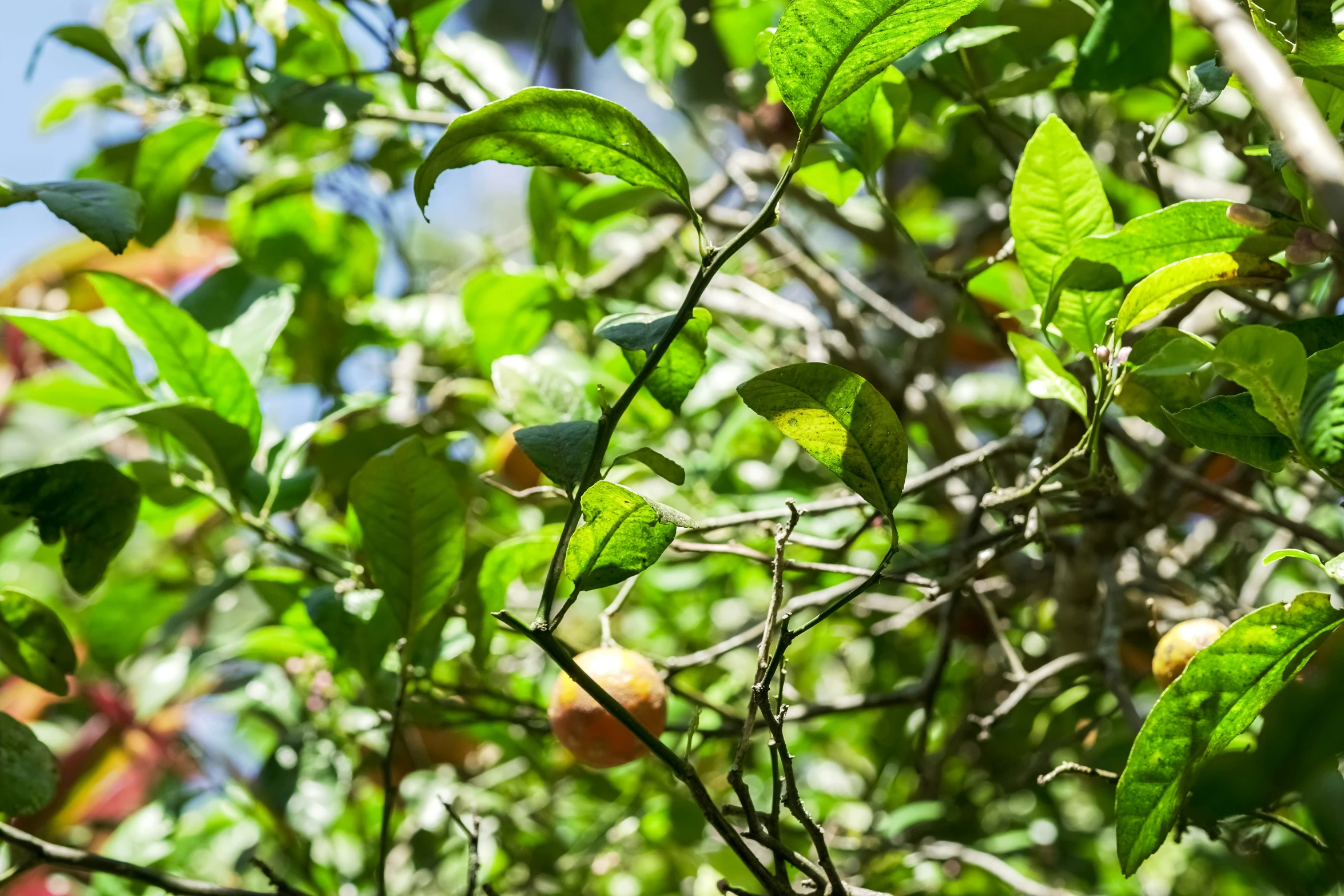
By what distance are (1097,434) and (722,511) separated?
54 centimetres

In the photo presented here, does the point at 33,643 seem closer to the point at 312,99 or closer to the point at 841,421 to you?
the point at 312,99

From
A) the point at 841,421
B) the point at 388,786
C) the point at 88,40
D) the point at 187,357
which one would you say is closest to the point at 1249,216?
the point at 841,421

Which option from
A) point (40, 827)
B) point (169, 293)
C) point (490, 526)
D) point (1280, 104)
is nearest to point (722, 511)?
point (490, 526)

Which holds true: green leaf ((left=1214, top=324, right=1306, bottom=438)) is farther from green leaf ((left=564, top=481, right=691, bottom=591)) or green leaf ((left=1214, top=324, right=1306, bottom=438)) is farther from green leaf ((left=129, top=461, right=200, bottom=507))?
green leaf ((left=129, top=461, right=200, bottom=507))

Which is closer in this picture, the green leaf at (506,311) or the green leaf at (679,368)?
the green leaf at (679,368)

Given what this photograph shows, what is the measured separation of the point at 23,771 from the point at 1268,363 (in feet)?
2.50

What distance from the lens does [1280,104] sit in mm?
280

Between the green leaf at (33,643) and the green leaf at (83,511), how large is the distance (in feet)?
0.13

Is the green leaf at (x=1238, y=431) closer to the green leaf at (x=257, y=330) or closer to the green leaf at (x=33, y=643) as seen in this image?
the green leaf at (x=257, y=330)

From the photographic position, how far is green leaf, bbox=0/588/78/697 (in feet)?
2.42

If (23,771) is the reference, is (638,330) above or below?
above

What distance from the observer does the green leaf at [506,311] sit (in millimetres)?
1050

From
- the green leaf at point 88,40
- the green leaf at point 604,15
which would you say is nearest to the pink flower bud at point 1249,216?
the green leaf at point 604,15

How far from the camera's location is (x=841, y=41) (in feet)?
1.55
